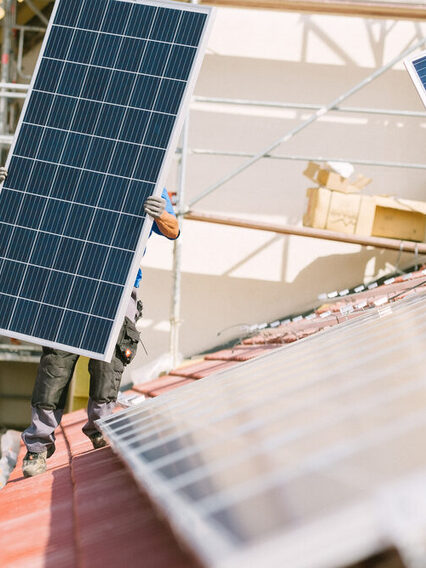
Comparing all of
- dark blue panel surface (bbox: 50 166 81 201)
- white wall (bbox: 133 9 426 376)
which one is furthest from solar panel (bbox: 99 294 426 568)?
white wall (bbox: 133 9 426 376)

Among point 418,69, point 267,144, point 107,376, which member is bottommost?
point 107,376

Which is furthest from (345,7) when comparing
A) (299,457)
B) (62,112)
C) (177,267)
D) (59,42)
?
(299,457)

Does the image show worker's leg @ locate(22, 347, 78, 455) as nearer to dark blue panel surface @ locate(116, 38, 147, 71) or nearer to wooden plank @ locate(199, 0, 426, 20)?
dark blue panel surface @ locate(116, 38, 147, 71)

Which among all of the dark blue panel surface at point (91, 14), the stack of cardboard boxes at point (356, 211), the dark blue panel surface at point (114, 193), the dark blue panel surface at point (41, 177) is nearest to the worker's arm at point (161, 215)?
the dark blue panel surface at point (114, 193)

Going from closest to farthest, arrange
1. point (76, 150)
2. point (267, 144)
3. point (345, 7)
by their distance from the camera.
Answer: point (76, 150)
point (345, 7)
point (267, 144)

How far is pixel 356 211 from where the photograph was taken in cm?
737

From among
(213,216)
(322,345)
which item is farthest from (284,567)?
(213,216)

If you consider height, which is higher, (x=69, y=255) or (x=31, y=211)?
(x=31, y=211)

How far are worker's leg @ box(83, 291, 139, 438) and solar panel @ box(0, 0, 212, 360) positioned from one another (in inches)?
7.2

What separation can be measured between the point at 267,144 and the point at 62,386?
19.8 feet

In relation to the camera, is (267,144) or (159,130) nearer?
(159,130)

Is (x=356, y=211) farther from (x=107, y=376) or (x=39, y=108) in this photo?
(x=107, y=376)

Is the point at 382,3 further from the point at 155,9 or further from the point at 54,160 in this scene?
the point at 54,160

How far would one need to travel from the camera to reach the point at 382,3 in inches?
300
